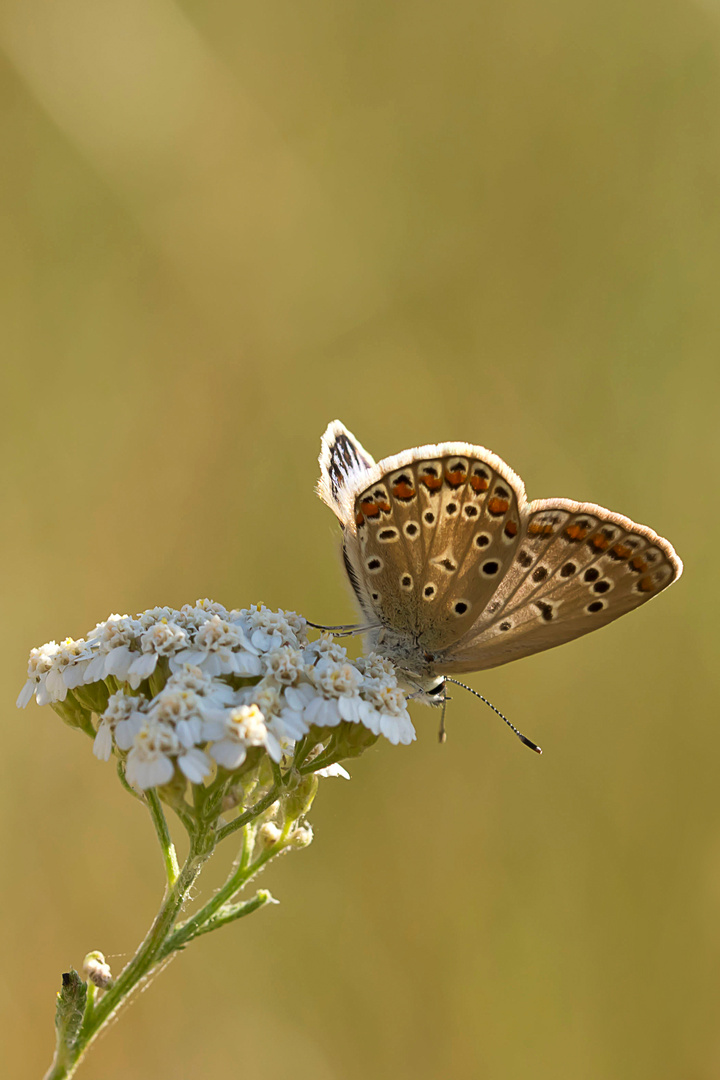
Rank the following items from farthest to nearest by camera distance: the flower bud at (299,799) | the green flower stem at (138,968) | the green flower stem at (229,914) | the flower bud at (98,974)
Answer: the flower bud at (299,799) < the green flower stem at (229,914) < the flower bud at (98,974) < the green flower stem at (138,968)

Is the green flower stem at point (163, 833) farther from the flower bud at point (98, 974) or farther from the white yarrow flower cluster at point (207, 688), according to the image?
the flower bud at point (98, 974)

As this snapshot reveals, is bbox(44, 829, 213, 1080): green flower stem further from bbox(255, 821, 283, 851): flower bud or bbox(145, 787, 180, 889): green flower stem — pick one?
bbox(255, 821, 283, 851): flower bud

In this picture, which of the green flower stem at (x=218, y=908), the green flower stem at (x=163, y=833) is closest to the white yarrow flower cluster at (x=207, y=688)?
the green flower stem at (x=163, y=833)

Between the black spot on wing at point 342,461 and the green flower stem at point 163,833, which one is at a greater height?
the black spot on wing at point 342,461

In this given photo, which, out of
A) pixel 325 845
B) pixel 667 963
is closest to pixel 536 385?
pixel 325 845

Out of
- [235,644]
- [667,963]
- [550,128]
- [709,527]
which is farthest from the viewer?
[550,128]

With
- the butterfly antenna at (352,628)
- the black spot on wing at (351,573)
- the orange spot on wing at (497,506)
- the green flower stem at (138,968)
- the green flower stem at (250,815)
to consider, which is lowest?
the green flower stem at (138,968)

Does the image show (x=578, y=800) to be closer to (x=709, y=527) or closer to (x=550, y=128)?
(x=709, y=527)

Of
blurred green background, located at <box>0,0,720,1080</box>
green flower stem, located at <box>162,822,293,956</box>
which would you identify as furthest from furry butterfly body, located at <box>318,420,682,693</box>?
blurred green background, located at <box>0,0,720,1080</box>

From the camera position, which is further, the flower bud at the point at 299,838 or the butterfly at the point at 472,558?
the butterfly at the point at 472,558
